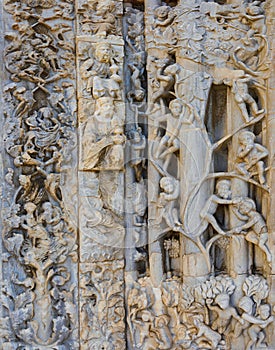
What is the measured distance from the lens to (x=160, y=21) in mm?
3008

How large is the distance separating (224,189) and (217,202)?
77 millimetres

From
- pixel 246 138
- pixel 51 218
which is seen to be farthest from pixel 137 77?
pixel 51 218

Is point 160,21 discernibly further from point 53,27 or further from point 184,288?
point 184,288

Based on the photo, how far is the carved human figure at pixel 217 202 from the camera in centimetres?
291

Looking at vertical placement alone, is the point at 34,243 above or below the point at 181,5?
below

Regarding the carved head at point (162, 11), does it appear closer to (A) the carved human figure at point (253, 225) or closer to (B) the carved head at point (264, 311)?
(A) the carved human figure at point (253, 225)

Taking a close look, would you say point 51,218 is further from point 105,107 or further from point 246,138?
point 246,138

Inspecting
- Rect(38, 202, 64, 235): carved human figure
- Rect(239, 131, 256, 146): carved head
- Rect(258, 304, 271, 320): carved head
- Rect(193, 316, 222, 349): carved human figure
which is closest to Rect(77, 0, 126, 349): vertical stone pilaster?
Rect(38, 202, 64, 235): carved human figure

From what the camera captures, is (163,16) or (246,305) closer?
(246,305)

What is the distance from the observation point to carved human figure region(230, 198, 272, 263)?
2.89m

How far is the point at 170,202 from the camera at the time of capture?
2.95m

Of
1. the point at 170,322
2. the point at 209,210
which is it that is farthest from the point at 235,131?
the point at 170,322

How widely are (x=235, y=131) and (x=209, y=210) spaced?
44cm

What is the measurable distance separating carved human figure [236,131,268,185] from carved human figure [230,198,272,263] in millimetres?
145
